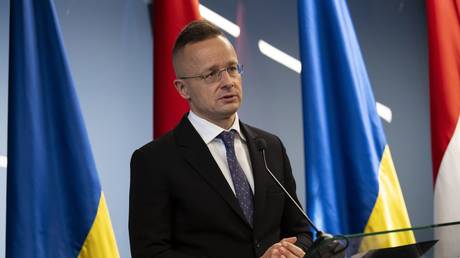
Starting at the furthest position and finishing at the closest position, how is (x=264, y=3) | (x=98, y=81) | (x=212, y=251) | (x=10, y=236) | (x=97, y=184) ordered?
1. (x=264, y=3)
2. (x=98, y=81)
3. (x=97, y=184)
4. (x=10, y=236)
5. (x=212, y=251)

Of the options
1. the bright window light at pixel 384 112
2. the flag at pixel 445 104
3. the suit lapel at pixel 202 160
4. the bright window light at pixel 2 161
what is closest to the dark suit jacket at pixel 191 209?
the suit lapel at pixel 202 160

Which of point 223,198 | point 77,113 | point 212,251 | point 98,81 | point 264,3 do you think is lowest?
point 212,251

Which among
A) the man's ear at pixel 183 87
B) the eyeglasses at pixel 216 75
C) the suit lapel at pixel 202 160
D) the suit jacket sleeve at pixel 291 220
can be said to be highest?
the eyeglasses at pixel 216 75

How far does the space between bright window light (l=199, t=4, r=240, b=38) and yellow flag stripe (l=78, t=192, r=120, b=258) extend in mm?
1286

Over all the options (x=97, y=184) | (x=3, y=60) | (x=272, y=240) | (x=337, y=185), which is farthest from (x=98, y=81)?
(x=272, y=240)

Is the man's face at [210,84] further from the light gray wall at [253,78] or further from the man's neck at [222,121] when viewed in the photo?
the light gray wall at [253,78]

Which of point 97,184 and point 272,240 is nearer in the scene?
point 272,240

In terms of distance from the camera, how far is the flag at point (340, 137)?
10.2 ft

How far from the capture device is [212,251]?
1882mm

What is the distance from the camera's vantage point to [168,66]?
3172 mm

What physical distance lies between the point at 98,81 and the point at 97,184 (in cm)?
73

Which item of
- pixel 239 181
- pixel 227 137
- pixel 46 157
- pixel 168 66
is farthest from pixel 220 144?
pixel 168 66

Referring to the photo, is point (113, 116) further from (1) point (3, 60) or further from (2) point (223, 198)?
(2) point (223, 198)

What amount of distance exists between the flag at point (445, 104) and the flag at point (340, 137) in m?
0.22
